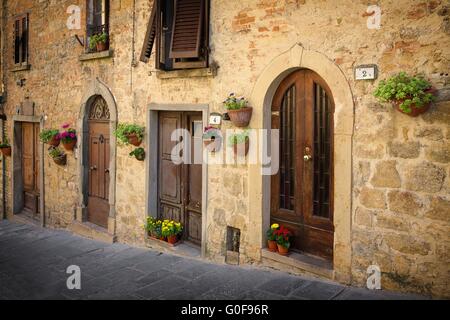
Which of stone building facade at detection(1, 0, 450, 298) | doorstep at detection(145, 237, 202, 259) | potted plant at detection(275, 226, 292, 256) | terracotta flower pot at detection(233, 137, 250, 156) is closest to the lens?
stone building facade at detection(1, 0, 450, 298)

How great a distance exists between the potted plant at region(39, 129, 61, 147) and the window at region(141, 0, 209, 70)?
3.43m

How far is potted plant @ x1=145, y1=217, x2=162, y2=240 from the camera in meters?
6.83

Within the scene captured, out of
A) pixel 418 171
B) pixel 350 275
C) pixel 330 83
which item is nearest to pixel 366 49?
pixel 330 83

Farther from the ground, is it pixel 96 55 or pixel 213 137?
pixel 96 55

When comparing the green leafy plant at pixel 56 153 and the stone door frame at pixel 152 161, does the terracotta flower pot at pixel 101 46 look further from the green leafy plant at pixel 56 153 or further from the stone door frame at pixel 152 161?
the green leafy plant at pixel 56 153

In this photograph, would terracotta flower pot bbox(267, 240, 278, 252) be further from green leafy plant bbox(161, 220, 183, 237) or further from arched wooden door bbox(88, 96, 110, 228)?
arched wooden door bbox(88, 96, 110, 228)

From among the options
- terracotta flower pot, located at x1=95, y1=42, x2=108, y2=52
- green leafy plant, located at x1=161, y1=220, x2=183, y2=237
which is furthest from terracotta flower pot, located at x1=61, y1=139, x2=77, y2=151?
green leafy plant, located at x1=161, y1=220, x2=183, y2=237

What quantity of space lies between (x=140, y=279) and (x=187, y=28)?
3.68 meters

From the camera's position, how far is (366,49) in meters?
4.35

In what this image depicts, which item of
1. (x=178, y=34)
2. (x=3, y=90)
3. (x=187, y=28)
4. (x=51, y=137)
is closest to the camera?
(x=187, y=28)

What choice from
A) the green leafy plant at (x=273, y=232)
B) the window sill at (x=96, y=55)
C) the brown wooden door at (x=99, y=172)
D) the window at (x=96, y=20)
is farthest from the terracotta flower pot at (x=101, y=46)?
the green leafy plant at (x=273, y=232)

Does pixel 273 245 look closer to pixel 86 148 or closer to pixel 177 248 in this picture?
pixel 177 248

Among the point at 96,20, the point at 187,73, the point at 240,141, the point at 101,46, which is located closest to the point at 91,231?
the point at 101,46

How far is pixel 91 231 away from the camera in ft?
27.1
